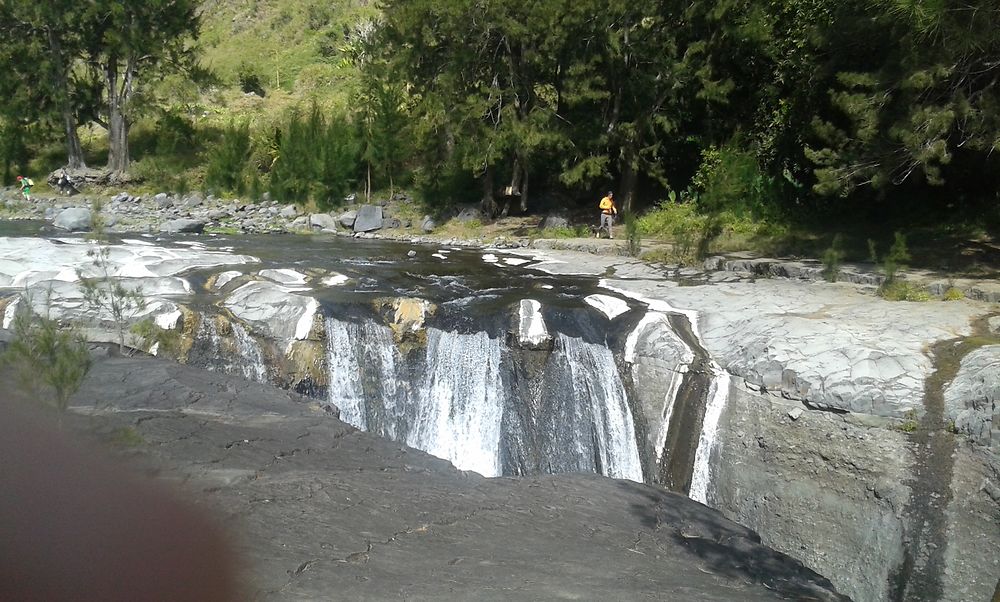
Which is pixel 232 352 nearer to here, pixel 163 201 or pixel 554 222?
pixel 554 222

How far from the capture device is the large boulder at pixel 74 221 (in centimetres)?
1934

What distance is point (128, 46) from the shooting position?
2808 cm

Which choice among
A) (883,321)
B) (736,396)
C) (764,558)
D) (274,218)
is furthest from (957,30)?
(274,218)

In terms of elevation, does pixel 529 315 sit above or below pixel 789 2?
below

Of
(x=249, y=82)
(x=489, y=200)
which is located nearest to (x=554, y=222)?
(x=489, y=200)

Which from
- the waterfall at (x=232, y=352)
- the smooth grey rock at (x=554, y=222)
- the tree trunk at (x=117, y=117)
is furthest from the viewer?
the tree trunk at (x=117, y=117)

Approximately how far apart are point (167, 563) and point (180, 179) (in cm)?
2878

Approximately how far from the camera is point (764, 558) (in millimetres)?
6156

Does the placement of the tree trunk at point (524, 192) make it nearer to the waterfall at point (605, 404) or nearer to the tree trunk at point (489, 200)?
the tree trunk at point (489, 200)

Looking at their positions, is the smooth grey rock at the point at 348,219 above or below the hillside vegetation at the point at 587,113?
below

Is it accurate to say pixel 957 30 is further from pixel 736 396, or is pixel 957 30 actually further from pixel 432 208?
pixel 432 208

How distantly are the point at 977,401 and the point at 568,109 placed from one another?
55.7 ft

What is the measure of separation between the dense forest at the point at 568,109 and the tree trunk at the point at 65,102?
80 millimetres

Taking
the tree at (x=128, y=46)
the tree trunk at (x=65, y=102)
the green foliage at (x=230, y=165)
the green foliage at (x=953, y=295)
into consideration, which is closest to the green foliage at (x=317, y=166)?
the green foliage at (x=230, y=165)
